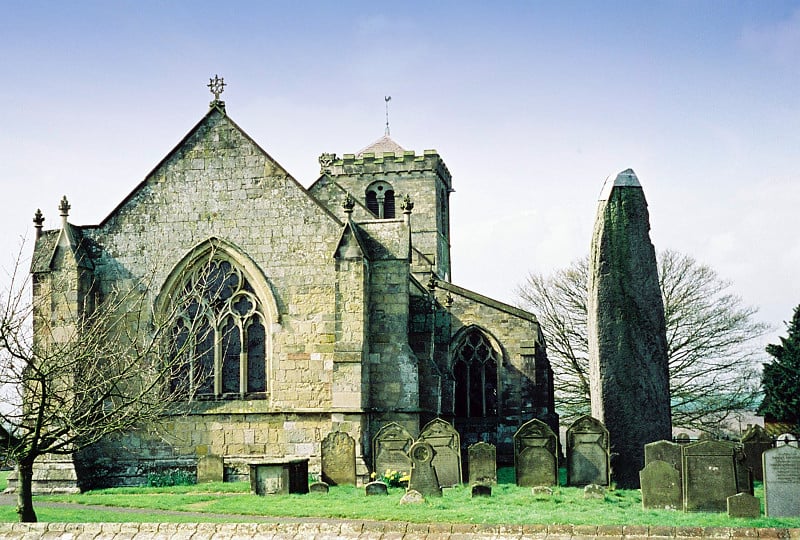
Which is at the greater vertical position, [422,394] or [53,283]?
[53,283]

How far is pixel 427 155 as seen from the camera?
42.3 m

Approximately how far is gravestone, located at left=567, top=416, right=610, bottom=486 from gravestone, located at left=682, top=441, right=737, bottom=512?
112 inches

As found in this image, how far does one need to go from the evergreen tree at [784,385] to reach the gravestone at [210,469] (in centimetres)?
2258

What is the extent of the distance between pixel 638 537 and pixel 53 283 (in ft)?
54.9

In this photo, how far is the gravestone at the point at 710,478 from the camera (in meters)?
14.5

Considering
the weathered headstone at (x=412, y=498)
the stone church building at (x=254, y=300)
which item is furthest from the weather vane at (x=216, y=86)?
the weathered headstone at (x=412, y=498)

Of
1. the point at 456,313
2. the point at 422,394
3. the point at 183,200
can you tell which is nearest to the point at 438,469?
the point at 422,394

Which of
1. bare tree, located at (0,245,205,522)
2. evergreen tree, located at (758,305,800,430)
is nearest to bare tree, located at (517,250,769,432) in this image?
evergreen tree, located at (758,305,800,430)

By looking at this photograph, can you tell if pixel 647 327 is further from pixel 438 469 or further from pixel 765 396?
pixel 765 396

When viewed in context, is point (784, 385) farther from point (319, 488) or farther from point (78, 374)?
point (78, 374)

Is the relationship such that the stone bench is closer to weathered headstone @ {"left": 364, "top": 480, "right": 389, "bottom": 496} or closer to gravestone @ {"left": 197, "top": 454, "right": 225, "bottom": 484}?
weathered headstone @ {"left": 364, "top": 480, "right": 389, "bottom": 496}

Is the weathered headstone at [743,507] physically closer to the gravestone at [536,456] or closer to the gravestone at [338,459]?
the gravestone at [536,456]

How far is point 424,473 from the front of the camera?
17.0 meters

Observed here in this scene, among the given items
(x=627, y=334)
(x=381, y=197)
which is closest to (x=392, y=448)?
(x=627, y=334)
